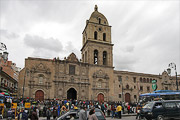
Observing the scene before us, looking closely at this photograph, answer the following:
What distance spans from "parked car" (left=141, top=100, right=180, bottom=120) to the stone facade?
71.9 ft

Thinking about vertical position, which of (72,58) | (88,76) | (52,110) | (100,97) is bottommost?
(52,110)

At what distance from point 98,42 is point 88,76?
28.7 ft

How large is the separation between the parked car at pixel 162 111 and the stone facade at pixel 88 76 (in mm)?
21905

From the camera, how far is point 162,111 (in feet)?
42.9

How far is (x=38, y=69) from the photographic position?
33812 mm

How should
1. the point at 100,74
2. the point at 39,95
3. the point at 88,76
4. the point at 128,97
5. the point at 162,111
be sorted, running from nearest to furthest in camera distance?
the point at 162,111 → the point at 39,95 → the point at 88,76 → the point at 100,74 → the point at 128,97

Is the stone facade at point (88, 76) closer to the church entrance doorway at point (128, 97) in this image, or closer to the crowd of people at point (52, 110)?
the church entrance doorway at point (128, 97)

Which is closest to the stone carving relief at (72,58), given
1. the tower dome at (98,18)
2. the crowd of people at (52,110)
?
the tower dome at (98,18)

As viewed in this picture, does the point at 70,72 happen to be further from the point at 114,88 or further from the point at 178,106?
the point at 178,106

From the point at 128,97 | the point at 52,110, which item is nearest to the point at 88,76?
the point at 128,97

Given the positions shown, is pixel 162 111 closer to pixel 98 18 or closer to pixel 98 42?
pixel 98 42

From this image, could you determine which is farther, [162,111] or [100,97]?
[100,97]

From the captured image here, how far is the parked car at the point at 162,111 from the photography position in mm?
12930

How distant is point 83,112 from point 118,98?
34624mm
